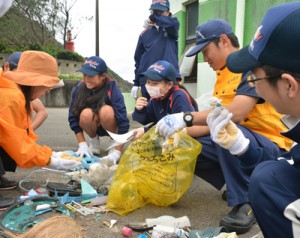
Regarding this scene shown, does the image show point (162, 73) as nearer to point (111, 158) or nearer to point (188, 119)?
point (188, 119)

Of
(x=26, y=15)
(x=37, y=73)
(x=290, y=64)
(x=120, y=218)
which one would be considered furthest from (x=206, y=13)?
(x=26, y=15)

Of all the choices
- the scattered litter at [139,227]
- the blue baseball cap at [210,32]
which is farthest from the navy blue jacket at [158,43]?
the scattered litter at [139,227]

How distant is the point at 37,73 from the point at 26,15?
2110 cm

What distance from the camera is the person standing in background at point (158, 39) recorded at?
12.9 feet

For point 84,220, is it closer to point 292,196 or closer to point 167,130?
point 167,130

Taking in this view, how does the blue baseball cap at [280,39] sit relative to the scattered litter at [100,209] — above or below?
above

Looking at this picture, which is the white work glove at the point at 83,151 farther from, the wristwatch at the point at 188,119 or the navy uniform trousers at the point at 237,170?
the navy uniform trousers at the point at 237,170

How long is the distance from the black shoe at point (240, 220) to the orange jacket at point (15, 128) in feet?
4.19

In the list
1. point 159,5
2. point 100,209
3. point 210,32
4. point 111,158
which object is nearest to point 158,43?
point 159,5

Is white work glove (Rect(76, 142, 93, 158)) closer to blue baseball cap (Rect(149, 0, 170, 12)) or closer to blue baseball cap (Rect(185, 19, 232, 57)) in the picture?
blue baseball cap (Rect(185, 19, 232, 57))

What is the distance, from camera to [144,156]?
219 centimetres

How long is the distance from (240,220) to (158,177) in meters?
0.53

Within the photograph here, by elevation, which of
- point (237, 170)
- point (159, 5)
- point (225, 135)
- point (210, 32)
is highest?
point (159, 5)

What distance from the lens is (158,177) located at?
2096 mm
